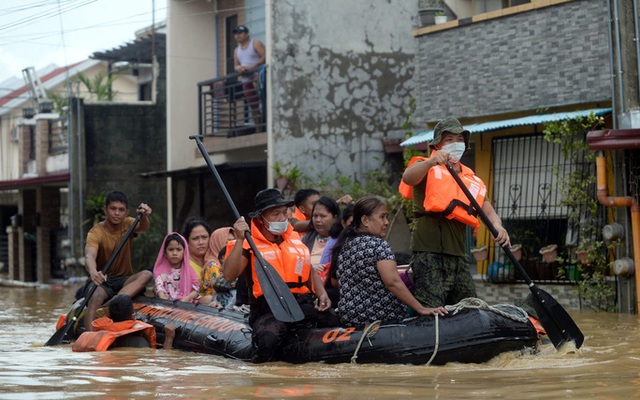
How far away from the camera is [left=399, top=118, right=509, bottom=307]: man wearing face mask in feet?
28.3

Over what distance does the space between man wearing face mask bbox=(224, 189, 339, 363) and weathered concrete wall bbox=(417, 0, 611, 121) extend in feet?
21.1

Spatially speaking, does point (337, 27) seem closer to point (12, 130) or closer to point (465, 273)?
point (465, 273)

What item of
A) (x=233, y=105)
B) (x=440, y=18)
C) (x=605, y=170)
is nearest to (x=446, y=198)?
(x=605, y=170)

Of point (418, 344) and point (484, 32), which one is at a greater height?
point (484, 32)

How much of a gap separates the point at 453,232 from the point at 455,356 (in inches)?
39.7

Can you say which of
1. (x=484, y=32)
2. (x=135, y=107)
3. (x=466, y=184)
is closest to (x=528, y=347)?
(x=466, y=184)

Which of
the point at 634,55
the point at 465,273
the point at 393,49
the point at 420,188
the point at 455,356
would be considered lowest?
the point at 455,356

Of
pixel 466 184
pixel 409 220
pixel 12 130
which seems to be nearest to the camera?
pixel 466 184

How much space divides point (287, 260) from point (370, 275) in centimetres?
84

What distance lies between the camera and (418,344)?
8.33 m

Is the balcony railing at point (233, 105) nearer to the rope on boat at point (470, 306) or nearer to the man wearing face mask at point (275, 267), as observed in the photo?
the man wearing face mask at point (275, 267)

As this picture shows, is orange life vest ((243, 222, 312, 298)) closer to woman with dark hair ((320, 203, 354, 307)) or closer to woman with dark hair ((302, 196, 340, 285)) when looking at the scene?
woman with dark hair ((320, 203, 354, 307))

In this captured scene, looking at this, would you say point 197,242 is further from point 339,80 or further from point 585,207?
point 339,80

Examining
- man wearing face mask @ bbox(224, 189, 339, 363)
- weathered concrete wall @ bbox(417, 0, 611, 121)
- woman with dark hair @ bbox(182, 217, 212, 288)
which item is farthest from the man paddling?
weathered concrete wall @ bbox(417, 0, 611, 121)
